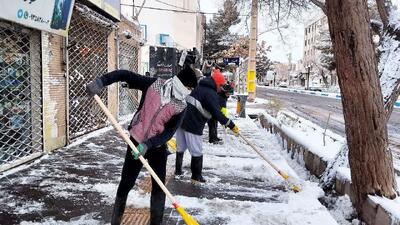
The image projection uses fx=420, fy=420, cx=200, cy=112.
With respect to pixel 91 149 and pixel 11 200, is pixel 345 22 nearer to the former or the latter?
pixel 11 200

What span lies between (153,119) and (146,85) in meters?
0.36

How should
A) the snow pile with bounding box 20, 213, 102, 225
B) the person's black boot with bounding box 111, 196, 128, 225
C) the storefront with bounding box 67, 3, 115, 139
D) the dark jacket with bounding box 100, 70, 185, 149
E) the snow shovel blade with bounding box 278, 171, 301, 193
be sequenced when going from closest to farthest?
the dark jacket with bounding box 100, 70, 185, 149 → the person's black boot with bounding box 111, 196, 128, 225 → the snow pile with bounding box 20, 213, 102, 225 → the snow shovel blade with bounding box 278, 171, 301, 193 → the storefront with bounding box 67, 3, 115, 139

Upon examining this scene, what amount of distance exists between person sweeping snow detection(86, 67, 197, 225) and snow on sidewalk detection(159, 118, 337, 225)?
0.65m

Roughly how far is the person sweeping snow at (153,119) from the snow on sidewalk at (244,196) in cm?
65

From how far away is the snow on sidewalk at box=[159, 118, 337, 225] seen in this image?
183 inches

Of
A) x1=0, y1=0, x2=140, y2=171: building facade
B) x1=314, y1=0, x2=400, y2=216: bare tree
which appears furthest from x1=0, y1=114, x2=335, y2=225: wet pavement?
x1=314, y1=0, x2=400, y2=216: bare tree

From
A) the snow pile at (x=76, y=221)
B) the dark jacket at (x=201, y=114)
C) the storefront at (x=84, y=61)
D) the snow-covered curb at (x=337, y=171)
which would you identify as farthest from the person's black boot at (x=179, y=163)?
the storefront at (x=84, y=61)

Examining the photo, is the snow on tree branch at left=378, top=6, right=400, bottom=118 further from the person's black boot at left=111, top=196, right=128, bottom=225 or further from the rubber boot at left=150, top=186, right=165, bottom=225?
the person's black boot at left=111, top=196, right=128, bottom=225

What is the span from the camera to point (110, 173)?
632cm

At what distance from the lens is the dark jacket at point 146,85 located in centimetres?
369

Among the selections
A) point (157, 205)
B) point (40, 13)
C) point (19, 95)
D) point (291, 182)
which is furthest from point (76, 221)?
point (40, 13)

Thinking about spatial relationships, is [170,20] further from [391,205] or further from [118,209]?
[118,209]

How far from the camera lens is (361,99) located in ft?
15.5

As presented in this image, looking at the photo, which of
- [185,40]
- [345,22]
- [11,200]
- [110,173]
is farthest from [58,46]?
[185,40]
